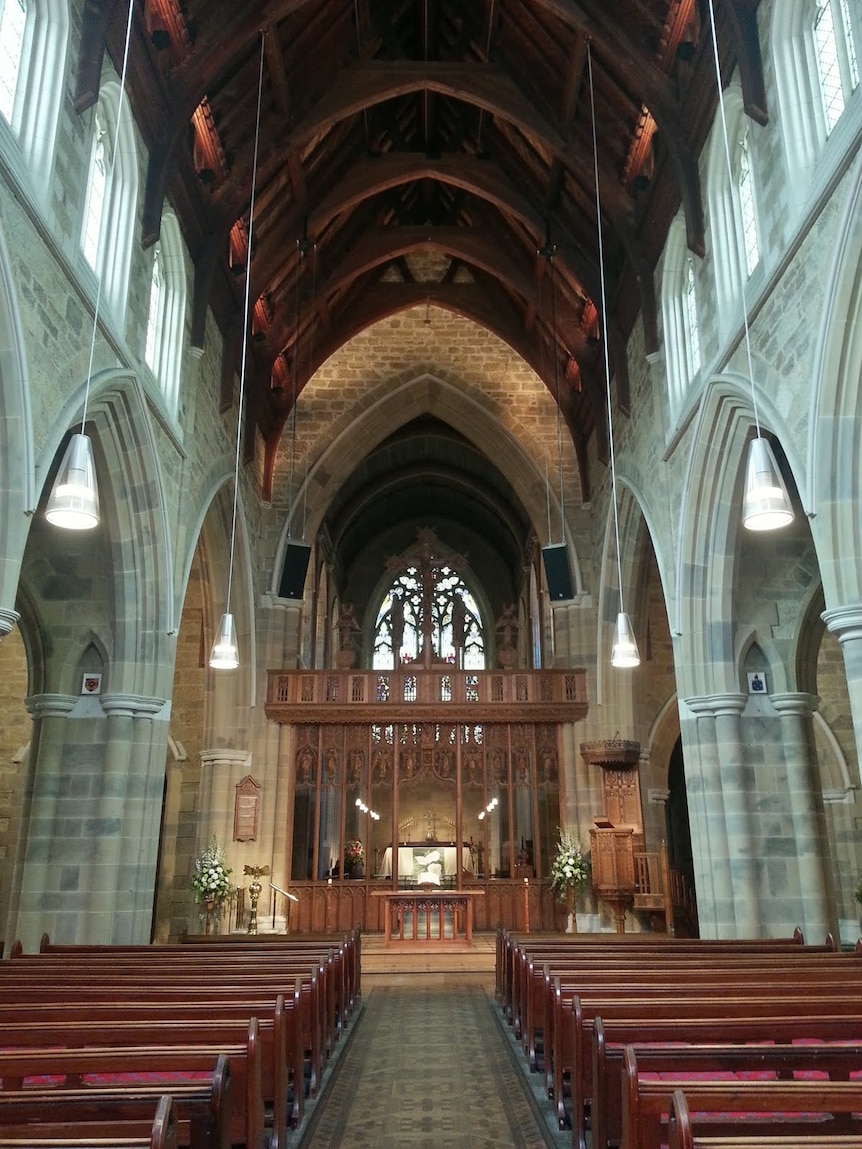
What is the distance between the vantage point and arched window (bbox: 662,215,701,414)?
1117cm

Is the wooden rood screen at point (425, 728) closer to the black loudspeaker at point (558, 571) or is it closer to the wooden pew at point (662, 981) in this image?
the black loudspeaker at point (558, 571)

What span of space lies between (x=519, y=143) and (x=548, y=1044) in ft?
42.6

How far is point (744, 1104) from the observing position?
2734 millimetres

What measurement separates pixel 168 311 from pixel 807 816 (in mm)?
9883

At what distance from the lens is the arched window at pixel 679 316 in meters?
11.2

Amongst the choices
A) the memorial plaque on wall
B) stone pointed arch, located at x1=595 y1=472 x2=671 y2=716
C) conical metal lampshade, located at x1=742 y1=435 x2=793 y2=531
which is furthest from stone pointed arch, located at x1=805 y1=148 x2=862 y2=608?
the memorial plaque on wall

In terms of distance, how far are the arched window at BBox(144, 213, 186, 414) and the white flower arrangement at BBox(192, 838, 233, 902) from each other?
22.6 ft

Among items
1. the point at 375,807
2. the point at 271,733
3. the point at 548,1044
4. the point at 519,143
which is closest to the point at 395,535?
the point at 375,807

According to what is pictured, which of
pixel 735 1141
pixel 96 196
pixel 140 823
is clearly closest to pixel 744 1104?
pixel 735 1141

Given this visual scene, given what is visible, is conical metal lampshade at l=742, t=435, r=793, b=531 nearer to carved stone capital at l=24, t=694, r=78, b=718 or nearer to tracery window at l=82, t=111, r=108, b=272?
tracery window at l=82, t=111, r=108, b=272

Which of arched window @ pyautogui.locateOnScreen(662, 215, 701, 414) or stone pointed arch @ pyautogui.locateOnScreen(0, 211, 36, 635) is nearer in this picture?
stone pointed arch @ pyautogui.locateOnScreen(0, 211, 36, 635)

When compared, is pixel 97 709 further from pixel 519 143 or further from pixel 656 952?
pixel 519 143

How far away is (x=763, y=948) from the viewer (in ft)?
24.9

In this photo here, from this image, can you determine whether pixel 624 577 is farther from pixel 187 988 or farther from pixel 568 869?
pixel 187 988
